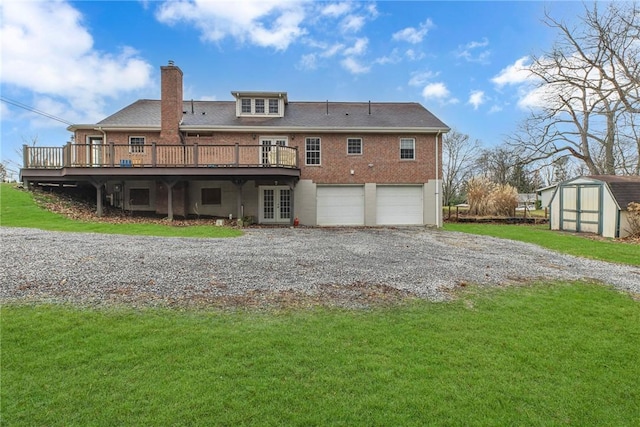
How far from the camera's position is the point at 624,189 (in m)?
15.1

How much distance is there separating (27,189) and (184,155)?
9.55 m

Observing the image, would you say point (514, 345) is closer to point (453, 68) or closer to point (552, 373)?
point (552, 373)

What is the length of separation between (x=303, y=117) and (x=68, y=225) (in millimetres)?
11988

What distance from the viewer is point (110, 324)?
3.98 metres

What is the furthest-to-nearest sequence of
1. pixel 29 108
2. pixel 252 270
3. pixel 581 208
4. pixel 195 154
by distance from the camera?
1. pixel 29 108
2. pixel 581 208
3. pixel 195 154
4. pixel 252 270

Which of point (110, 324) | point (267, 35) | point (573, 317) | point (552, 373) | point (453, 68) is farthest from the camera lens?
point (453, 68)

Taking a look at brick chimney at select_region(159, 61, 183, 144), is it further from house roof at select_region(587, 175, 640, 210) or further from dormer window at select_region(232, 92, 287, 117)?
house roof at select_region(587, 175, 640, 210)

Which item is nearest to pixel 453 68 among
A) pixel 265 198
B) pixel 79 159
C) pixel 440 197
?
pixel 440 197

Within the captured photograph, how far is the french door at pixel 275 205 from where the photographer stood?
1819cm

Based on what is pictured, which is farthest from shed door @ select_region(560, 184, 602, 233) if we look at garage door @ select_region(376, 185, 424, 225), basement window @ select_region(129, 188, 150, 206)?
basement window @ select_region(129, 188, 150, 206)

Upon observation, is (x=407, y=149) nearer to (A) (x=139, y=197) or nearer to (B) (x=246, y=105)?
(B) (x=246, y=105)

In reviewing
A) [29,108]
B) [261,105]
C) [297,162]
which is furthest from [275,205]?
[29,108]

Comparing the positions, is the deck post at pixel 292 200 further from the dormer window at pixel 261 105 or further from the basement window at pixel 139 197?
the basement window at pixel 139 197

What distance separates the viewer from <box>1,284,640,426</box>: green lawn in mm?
2662
